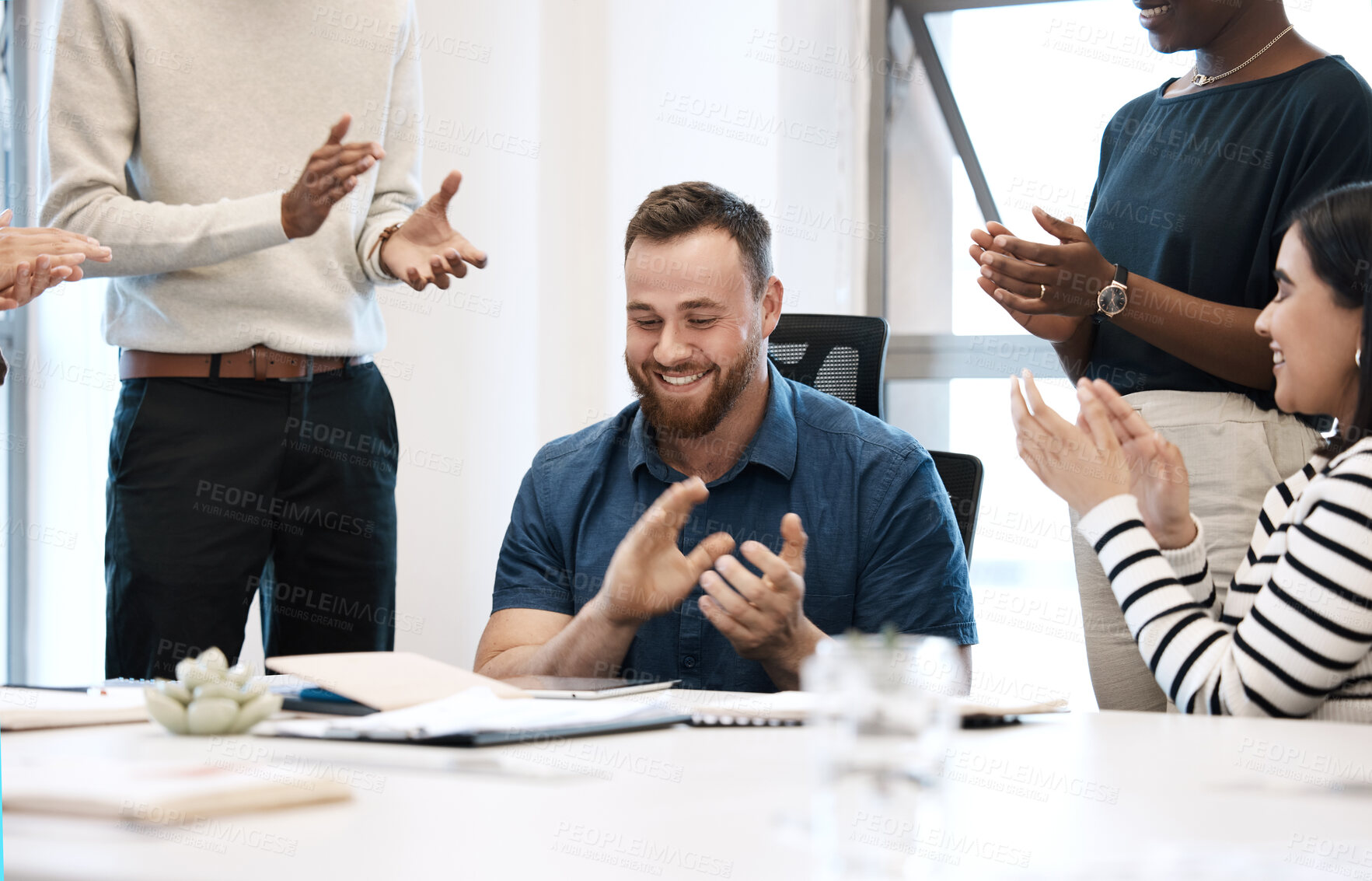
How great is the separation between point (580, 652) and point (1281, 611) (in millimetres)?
863

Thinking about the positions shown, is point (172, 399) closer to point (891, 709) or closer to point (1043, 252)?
point (1043, 252)

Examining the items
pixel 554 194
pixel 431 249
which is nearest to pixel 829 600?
pixel 431 249

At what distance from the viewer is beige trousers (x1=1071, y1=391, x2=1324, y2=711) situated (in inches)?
73.7

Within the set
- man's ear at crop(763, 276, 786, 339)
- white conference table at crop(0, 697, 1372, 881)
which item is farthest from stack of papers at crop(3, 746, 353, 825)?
man's ear at crop(763, 276, 786, 339)

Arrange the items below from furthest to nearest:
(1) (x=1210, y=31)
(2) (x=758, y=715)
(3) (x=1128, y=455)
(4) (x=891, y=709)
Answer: (1) (x=1210, y=31) < (3) (x=1128, y=455) < (2) (x=758, y=715) < (4) (x=891, y=709)

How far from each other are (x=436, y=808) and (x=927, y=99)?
373 centimetres

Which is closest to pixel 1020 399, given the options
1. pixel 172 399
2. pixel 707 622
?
pixel 707 622

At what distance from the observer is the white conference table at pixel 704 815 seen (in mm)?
639

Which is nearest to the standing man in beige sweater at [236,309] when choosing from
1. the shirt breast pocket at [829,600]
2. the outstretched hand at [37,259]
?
the outstretched hand at [37,259]

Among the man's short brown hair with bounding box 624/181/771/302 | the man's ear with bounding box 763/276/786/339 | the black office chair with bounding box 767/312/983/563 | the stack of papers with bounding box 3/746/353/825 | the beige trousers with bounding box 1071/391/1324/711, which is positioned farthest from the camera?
the black office chair with bounding box 767/312/983/563

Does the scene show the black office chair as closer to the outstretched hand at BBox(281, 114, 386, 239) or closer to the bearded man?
the bearded man

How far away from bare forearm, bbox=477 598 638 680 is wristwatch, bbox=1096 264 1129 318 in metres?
0.90

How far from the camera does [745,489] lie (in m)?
1.93

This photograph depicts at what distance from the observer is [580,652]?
165cm
